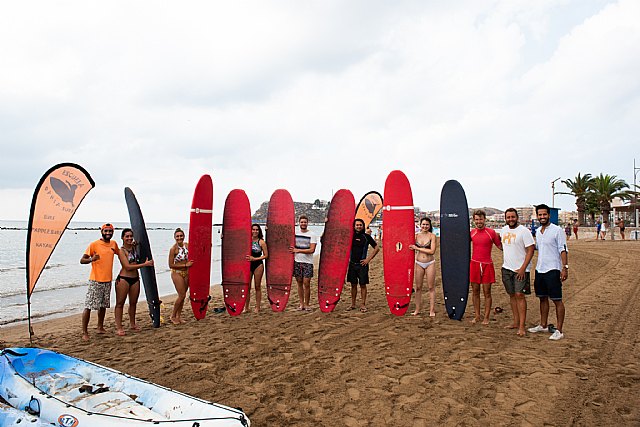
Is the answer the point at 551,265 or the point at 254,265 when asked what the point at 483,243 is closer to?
the point at 551,265

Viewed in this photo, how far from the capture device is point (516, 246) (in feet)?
16.5

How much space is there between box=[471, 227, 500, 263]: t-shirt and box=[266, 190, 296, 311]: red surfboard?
2766 millimetres

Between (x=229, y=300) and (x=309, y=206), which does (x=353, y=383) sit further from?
(x=309, y=206)

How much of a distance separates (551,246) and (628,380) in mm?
1566

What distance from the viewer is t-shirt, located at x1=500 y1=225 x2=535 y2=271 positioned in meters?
4.98

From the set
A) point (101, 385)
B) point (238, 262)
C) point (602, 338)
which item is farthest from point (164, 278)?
point (602, 338)

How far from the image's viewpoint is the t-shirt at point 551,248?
470 cm

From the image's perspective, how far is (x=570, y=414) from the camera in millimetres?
3008

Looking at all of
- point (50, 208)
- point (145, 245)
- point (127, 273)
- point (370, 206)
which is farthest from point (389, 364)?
point (370, 206)

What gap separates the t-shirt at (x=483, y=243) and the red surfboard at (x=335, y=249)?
6.24 ft

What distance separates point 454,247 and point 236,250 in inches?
133

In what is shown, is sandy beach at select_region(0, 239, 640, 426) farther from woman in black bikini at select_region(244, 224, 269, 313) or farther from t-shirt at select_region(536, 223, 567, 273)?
t-shirt at select_region(536, 223, 567, 273)

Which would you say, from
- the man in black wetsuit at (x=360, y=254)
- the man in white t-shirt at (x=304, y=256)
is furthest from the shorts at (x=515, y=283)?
the man in white t-shirt at (x=304, y=256)

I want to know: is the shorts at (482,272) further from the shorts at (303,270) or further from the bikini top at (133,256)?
the bikini top at (133,256)
